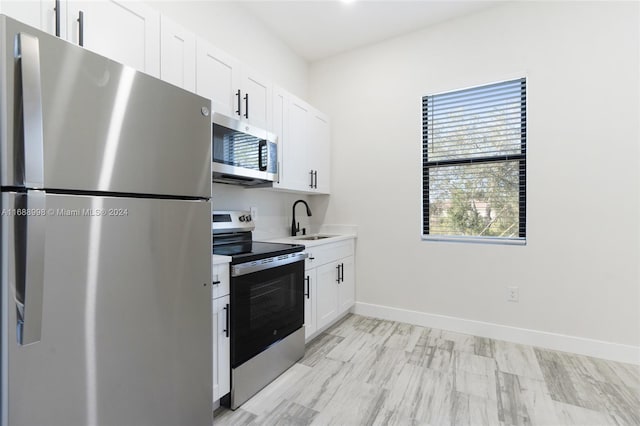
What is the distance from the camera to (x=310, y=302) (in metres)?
2.51

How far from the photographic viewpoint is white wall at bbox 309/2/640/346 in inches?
91.4

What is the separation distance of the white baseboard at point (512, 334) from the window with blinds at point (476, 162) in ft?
2.59

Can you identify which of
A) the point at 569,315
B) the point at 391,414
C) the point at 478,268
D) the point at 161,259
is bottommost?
the point at 391,414

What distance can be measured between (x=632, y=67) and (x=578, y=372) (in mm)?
2239

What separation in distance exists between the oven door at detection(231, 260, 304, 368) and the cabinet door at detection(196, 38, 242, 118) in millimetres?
1116

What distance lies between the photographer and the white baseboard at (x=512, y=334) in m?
2.33

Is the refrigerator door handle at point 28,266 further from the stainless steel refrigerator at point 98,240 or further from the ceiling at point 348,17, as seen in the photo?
the ceiling at point 348,17

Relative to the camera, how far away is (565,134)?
2475mm

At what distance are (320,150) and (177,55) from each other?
5.72ft

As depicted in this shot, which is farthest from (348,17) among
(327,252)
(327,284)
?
(327,284)

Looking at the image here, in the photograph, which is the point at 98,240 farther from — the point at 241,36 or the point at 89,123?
the point at 241,36

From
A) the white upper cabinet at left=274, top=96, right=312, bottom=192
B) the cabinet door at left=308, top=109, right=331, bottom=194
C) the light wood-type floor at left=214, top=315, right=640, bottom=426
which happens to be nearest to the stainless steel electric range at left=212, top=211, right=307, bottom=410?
the light wood-type floor at left=214, top=315, right=640, bottom=426

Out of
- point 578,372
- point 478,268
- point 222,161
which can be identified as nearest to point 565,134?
point 478,268

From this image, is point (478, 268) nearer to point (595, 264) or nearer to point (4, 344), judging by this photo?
point (595, 264)
